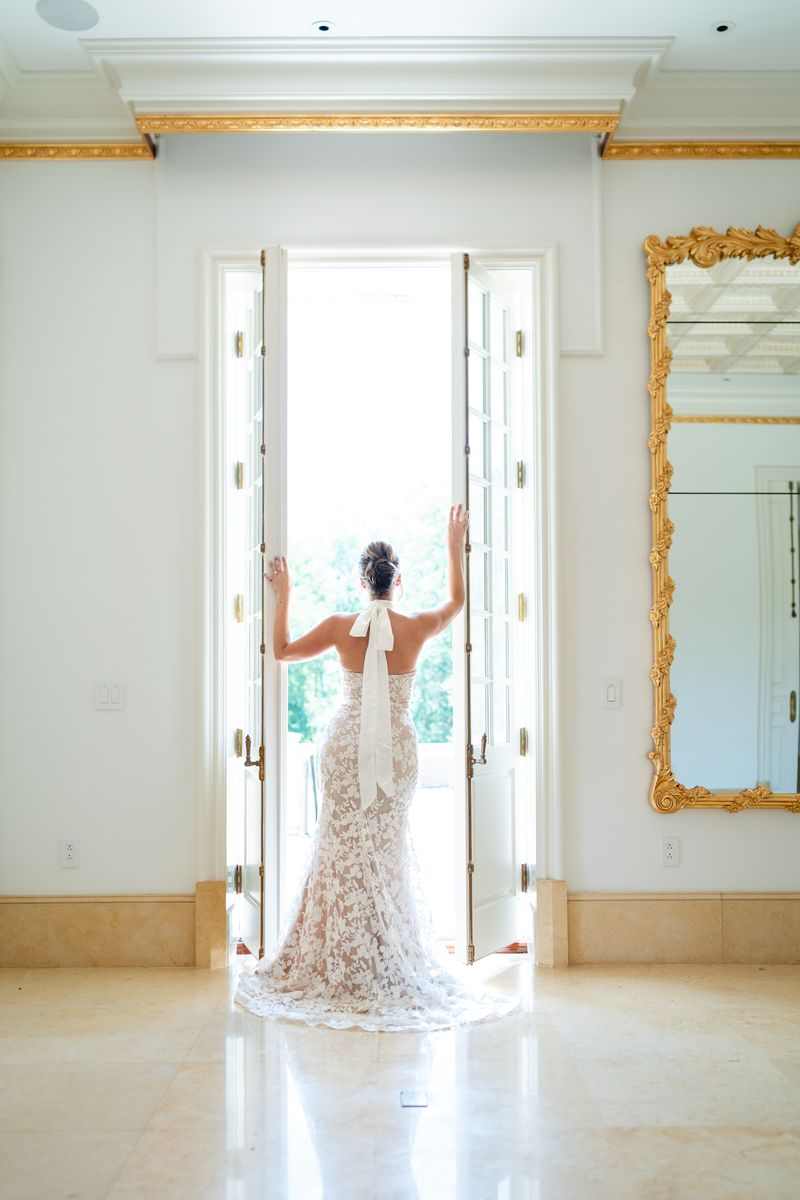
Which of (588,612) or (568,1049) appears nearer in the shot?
(568,1049)

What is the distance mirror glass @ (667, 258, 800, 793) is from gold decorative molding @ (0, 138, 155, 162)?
7.45 feet

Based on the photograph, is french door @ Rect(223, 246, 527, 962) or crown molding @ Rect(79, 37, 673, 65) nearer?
crown molding @ Rect(79, 37, 673, 65)

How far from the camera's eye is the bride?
3617mm

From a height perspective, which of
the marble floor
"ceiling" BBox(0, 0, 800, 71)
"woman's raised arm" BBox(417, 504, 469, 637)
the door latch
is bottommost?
the marble floor

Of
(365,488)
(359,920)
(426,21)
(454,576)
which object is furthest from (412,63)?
(365,488)

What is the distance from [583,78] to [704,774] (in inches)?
109

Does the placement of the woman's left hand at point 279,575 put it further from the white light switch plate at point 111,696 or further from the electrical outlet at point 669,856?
the electrical outlet at point 669,856

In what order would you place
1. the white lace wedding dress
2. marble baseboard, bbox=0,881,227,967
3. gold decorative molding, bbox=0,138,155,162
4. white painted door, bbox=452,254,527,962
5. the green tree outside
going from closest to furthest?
the white lace wedding dress < white painted door, bbox=452,254,527,962 < marble baseboard, bbox=0,881,227,967 < gold decorative molding, bbox=0,138,155,162 < the green tree outside

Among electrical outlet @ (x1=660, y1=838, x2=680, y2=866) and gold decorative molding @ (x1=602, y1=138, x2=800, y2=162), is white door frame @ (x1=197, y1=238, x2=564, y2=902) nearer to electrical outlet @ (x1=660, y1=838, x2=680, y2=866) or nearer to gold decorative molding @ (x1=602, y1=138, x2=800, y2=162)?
electrical outlet @ (x1=660, y1=838, x2=680, y2=866)

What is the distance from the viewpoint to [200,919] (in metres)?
4.12

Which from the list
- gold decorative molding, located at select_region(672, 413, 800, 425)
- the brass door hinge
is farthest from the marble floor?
gold decorative molding, located at select_region(672, 413, 800, 425)

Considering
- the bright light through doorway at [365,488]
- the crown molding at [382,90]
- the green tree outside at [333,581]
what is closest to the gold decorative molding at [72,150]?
the crown molding at [382,90]

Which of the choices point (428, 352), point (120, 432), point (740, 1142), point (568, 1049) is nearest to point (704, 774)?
point (568, 1049)

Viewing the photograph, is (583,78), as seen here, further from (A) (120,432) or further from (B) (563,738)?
(B) (563,738)
